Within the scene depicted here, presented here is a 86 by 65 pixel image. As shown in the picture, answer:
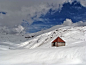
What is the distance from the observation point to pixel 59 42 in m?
45.8

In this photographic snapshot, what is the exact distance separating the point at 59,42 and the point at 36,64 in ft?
125

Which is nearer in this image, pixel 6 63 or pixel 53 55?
pixel 6 63

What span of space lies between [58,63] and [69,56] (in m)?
2.51

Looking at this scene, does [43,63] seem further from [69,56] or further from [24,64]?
[69,56]

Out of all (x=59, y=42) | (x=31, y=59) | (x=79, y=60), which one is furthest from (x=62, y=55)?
(x=59, y=42)

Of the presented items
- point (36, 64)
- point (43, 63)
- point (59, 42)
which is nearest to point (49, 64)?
point (43, 63)

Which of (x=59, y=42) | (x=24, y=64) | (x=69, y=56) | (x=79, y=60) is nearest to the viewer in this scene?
(x=24, y=64)

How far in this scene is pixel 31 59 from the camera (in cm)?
1008

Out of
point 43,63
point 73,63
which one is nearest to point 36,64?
point 43,63

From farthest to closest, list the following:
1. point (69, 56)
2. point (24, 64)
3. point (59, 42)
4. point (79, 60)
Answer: point (59, 42), point (69, 56), point (79, 60), point (24, 64)

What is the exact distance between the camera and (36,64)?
28.7 ft

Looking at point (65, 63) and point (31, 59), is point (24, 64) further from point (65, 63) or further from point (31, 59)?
point (65, 63)

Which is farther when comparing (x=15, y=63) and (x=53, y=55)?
(x=53, y=55)

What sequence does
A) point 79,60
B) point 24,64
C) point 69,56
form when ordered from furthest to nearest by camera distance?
point 69,56, point 79,60, point 24,64
